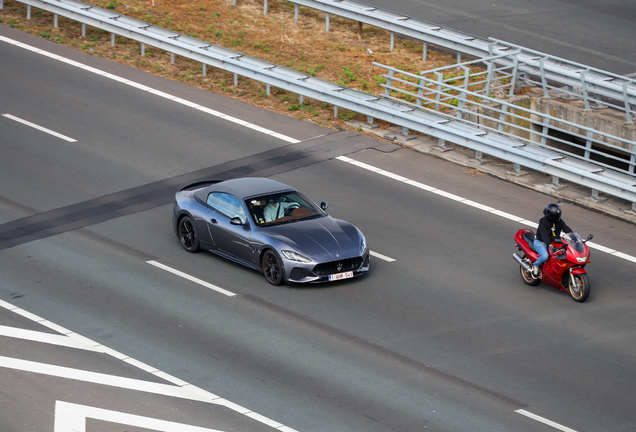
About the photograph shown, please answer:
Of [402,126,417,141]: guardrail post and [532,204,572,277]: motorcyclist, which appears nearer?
[532,204,572,277]: motorcyclist

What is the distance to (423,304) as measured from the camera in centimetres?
1461

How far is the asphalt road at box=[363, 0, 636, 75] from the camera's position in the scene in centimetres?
2636

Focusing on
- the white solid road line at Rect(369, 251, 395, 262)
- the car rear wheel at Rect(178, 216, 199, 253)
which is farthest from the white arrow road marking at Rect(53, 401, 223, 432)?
the white solid road line at Rect(369, 251, 395, 262)

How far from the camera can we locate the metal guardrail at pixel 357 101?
62.5ft

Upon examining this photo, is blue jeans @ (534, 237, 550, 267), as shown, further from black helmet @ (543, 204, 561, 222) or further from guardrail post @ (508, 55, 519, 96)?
guardrail post @ (508, 55, 519, 96)

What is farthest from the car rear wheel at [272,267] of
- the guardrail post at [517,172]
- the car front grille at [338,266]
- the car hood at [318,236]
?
the guardrail post at [517,172]

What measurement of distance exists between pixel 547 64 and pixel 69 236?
40.1 ft

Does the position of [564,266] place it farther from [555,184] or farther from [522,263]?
[555,184]

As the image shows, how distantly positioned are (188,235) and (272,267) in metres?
2.03

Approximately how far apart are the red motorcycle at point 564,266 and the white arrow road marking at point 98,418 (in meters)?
6.43

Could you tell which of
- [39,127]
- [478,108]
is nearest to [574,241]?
[478,108]

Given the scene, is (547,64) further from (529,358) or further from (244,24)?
(529,358)

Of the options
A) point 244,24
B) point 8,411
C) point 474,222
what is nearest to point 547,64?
point 474,222

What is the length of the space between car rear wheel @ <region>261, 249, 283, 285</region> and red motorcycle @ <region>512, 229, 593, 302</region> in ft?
12.6
